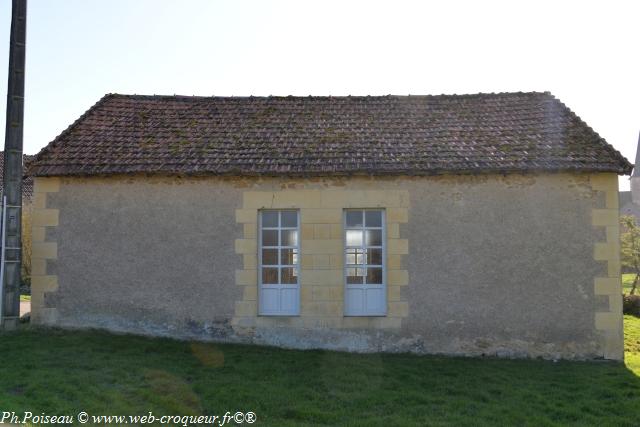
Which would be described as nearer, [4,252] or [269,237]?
[4,252]

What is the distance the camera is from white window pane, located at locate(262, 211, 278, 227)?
399 inches

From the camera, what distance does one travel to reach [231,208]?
9.99 m

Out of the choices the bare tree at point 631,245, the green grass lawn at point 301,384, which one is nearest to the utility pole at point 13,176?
the green grass lawn at point 301,384

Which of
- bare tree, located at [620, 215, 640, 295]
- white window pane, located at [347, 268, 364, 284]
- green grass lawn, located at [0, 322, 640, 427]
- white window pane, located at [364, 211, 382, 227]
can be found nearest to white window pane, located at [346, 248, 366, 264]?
white window pane, located at [347, 268, 364, 284]

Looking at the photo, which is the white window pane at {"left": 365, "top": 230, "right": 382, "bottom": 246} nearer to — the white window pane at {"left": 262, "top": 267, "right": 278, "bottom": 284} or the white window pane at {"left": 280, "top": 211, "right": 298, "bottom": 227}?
the white window pane at {"left": 280, "top": 211, "right": 298, "bottom": 227}

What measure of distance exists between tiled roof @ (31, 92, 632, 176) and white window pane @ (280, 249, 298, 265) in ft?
4.67

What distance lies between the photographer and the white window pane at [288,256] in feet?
33.1

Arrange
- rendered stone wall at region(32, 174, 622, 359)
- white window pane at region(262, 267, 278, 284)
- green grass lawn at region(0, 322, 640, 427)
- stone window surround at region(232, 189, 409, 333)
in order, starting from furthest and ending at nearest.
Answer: white window pane at region(262, 267, 278, 284) < stone window surround at region(232, 189, 409, 333) < rendered stone wall at region(32, 174, 622, 359) < green grass lawn at region(0, 322, 640, 427)

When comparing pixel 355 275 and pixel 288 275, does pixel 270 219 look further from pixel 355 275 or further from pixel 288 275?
pixel 355 275

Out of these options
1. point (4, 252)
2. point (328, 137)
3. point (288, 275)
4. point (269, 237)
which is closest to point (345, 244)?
point (288, 275)

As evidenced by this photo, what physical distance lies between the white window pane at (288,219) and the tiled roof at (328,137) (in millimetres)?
791

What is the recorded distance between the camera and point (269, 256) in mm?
10094

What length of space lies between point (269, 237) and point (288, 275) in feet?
2.52

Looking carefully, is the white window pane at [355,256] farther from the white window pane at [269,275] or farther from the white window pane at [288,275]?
the white window pane at [269,275]
